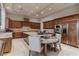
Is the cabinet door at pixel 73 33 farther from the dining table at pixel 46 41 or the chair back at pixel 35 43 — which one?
the chair back at pixel 35 43

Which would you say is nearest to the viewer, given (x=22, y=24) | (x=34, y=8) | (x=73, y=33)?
(x=34, y=8)

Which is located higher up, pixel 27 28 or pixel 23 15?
pixel 23 15

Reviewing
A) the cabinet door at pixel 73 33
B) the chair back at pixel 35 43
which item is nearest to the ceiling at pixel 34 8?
the chair back at pixel 35 43

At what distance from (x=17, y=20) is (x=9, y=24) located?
0.17 meters

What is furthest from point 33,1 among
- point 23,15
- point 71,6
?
point 71,6

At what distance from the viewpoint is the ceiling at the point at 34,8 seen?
178 cm

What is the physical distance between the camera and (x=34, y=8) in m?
1.83

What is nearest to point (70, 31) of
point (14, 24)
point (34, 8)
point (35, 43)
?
point (35, 43)

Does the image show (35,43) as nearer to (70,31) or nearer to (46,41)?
(46,41)

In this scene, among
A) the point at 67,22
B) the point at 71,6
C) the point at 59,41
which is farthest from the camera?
the point at 67,22

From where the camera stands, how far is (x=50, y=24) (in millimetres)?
2219

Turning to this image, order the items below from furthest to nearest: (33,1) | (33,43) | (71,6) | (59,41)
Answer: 1. (59,41)
2. (33,43)
3. (71,6)
4. (33,1)

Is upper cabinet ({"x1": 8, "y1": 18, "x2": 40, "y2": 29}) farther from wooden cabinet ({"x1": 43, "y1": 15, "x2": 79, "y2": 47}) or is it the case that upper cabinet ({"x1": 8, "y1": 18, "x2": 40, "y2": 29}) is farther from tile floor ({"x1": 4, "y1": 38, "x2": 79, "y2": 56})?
wooden cabinet ({"x1": 43, "y1": 15, "x2": 79, "y2": 47})

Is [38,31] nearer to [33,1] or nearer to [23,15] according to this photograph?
[23,15]
